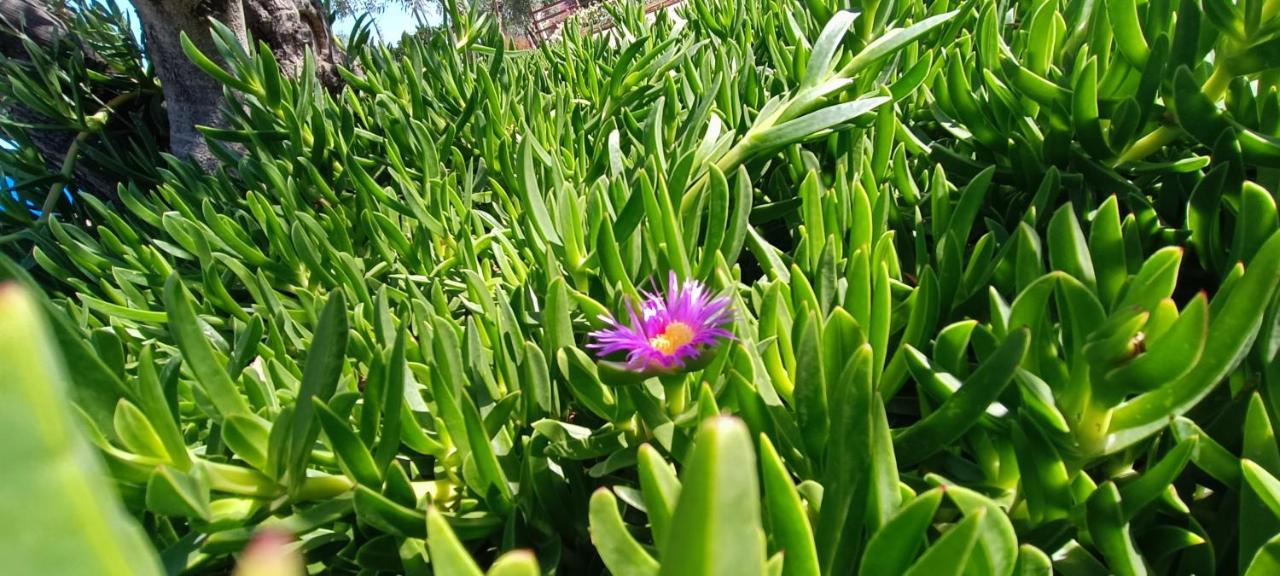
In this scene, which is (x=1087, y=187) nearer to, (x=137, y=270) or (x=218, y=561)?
(x=218, y=561)

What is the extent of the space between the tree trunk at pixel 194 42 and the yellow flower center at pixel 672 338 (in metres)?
0.89

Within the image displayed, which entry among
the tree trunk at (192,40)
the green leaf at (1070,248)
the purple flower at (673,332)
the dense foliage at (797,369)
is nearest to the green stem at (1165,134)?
the dense foliage at (797,369)

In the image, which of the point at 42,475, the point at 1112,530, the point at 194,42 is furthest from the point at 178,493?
the point at 194,42

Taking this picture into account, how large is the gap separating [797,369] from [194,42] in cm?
107

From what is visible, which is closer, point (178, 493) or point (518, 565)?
point (518, 565)

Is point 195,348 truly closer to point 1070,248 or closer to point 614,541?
point 614,541

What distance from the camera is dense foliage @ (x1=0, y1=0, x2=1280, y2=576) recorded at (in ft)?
0.67

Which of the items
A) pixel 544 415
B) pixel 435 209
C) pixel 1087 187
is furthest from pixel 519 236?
pixel 1087 187

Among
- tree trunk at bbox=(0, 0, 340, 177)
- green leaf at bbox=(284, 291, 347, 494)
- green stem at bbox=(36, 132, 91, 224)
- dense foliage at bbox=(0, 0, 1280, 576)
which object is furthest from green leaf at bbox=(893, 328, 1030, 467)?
green stem at bbox=(36, 132, 91, 224)

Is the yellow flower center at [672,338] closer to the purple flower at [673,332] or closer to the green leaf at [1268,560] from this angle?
the purple flower at [673,332]

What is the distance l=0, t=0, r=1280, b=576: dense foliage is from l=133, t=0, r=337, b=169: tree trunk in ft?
1.75

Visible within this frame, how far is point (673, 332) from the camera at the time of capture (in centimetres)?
30

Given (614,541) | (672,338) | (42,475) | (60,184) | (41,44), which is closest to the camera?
(42,475)

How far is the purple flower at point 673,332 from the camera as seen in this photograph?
→ 0.93ft
